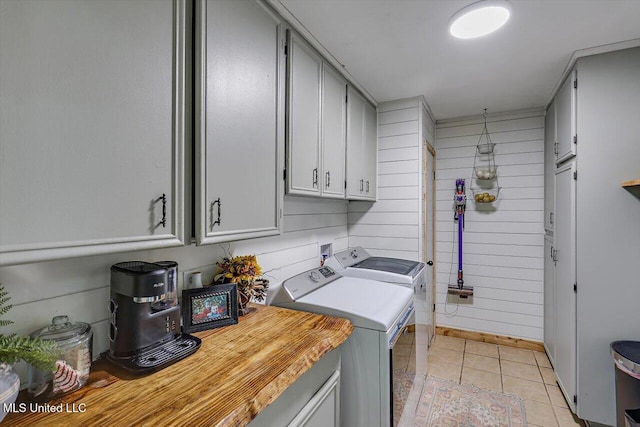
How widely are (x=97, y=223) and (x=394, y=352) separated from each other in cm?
142

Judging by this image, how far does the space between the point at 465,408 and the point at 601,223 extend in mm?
1558

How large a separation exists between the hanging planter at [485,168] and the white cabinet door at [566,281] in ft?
2.36

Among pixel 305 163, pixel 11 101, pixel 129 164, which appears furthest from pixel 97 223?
pixel 305 163

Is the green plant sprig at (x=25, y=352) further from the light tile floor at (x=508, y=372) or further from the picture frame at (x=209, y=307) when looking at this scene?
the light tile floor at (x=508, y=372)

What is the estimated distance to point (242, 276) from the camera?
4.86 ft

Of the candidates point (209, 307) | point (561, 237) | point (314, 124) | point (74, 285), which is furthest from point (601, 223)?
point (74, 285)

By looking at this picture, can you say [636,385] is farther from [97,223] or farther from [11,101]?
[11,101]

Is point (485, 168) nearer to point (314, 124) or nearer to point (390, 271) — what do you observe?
point (390, 271)

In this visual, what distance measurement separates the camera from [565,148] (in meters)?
2.28

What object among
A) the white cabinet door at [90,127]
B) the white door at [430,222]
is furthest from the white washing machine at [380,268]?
the white cabinet door at [90,127]

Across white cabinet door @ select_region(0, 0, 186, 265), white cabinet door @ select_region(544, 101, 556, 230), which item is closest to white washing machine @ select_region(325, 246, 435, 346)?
white cabinet door @ select_region(544, 101, 556, 230)

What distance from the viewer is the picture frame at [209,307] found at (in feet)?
4.16

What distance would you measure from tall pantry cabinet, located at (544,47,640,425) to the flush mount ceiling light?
0.86 metres

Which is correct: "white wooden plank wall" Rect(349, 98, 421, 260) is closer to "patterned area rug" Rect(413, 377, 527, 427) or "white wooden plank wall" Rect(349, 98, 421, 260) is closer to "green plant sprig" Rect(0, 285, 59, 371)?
"patterned area rug" Rect(413, 377, 527, 427)
